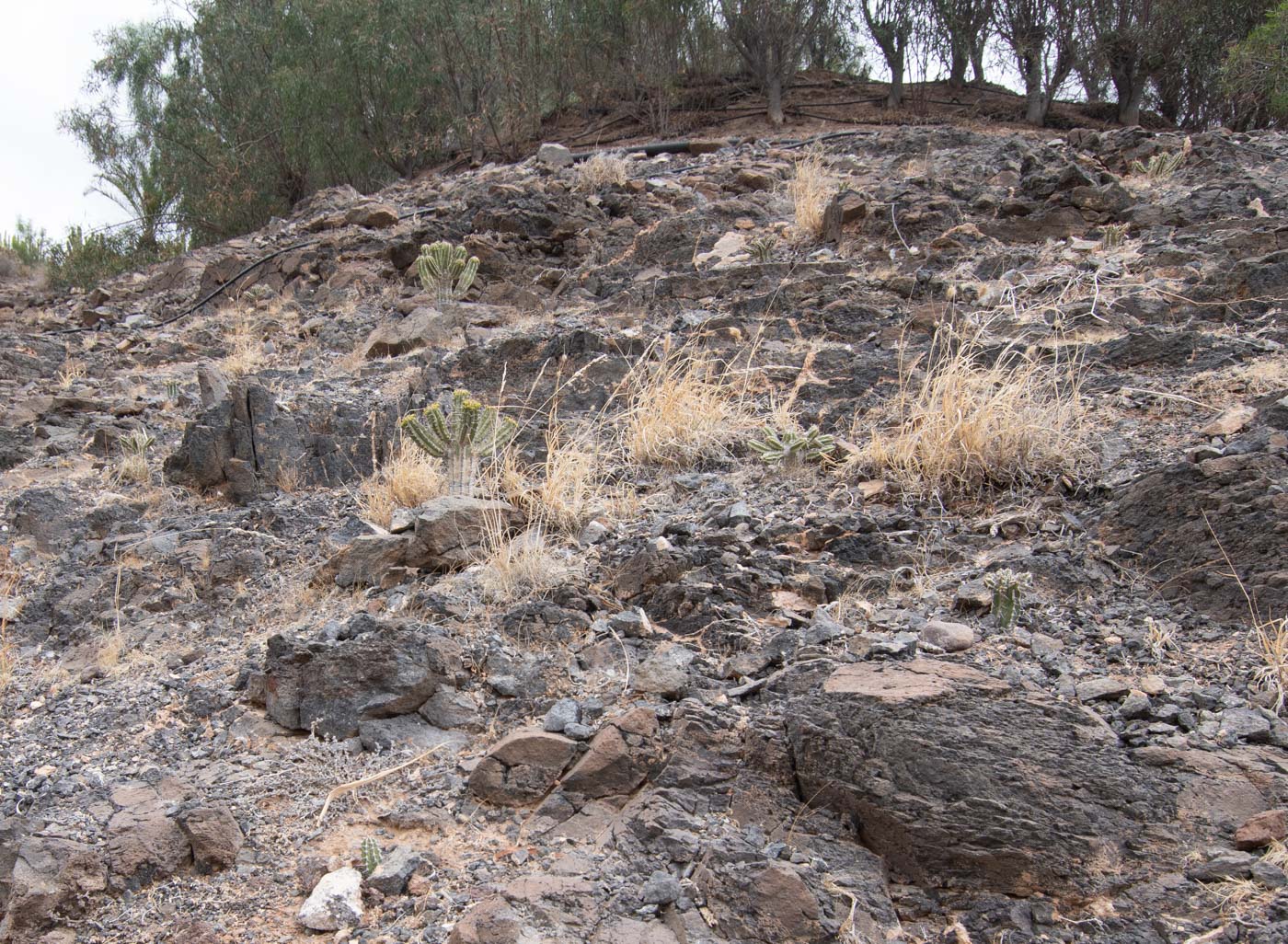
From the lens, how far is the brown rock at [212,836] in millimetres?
2525

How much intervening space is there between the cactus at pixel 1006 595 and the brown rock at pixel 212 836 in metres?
2.19

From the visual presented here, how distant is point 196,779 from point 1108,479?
3.19 meters

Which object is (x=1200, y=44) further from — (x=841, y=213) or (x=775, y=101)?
(x=841, y=213)

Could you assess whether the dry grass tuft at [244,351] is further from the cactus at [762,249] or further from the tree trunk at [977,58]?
the tree trunk at [977,58]

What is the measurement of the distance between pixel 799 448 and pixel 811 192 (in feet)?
13.7

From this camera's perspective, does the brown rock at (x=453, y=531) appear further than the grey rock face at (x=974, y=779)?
Yes

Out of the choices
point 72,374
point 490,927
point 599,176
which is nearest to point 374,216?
point 599,176

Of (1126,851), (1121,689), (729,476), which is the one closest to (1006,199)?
(729,476)

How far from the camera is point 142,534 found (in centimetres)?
456

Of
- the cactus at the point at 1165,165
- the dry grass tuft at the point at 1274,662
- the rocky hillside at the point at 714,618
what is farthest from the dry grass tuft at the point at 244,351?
the cactus at the point at 1165,165

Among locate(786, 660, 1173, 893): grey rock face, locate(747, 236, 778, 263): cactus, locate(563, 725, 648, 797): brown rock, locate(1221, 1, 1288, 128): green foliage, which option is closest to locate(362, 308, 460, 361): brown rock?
locate(747, 236, 778, 263): cactus

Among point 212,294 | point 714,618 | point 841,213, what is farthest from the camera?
point 212,294

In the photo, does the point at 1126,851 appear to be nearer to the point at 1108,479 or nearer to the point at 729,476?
the point at 1108,479

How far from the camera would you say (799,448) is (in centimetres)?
420
